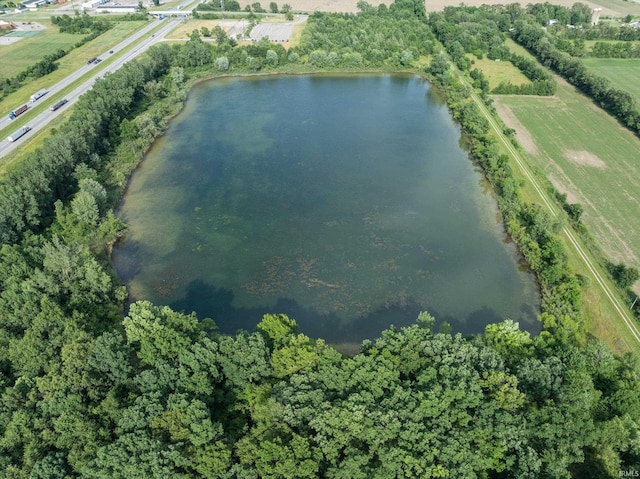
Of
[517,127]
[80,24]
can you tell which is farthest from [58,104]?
[517,127]

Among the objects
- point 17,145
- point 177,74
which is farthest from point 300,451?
point 177,74

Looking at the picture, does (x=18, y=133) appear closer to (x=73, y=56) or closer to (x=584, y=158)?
(x=73, y=56)

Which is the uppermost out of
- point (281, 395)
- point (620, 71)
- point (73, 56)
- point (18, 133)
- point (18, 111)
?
point (73, 56)

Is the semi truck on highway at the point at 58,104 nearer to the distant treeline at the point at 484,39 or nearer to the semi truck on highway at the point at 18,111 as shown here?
the semi truck on highway at the point at 18,111

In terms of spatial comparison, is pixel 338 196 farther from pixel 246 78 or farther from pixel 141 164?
pixel 246 78

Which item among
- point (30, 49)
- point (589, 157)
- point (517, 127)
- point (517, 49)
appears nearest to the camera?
point (589, 157)

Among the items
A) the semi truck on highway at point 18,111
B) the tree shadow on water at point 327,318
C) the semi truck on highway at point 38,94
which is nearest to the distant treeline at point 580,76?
the tree shadow on water at point 327,318
